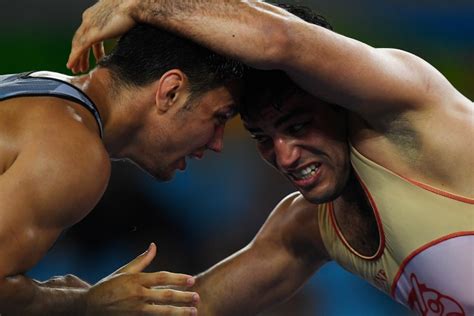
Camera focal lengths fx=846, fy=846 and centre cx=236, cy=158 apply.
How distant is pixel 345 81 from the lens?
2.15m

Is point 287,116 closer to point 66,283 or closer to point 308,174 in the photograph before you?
point 308,174

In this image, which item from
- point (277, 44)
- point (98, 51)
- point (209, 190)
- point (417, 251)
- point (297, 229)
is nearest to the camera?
point (277, 44)

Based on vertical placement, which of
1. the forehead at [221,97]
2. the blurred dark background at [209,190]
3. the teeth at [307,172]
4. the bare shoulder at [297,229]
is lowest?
the blurred dark background at [209,190]

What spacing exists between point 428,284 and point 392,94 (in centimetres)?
63

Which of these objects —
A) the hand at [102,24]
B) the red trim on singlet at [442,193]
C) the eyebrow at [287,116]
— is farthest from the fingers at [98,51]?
the red trim on singlet at [442,193]

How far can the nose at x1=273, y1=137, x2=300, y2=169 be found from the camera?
2482 millimetres

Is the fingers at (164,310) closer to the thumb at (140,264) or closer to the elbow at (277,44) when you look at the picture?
the thumb at (140,264)

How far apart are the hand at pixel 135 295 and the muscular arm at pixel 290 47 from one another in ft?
1.93

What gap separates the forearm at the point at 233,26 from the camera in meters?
2.08

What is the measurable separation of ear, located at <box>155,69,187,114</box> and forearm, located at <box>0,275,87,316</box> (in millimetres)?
572

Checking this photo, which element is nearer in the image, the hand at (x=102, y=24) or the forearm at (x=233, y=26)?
the forearm at (x=233, y=26)

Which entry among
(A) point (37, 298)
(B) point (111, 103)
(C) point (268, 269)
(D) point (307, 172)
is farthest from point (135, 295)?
(C) point (268, 269)

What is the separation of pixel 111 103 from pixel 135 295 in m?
0.58

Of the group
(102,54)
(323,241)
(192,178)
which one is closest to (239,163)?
(192,178)
